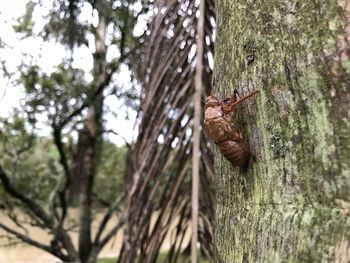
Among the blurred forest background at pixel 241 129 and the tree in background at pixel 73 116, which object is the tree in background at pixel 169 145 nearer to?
the blurred forest background at pixel 241 129

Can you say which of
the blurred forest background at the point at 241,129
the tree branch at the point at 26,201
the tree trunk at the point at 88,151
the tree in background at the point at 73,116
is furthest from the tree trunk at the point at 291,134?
the tree branch at the point at 26,201

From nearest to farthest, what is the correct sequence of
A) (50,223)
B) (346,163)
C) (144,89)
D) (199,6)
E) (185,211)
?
(346,163) → (199,6) → (185,211) → (144,89) → (50,223)

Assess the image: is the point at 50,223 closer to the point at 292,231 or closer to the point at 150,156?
the point at 150,156

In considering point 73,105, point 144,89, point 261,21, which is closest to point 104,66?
point 73,105

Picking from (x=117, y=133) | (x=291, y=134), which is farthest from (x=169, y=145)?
(x=117, y=133)

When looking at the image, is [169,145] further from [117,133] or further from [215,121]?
[117,133]

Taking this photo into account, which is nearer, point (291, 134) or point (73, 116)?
point (291, 134)

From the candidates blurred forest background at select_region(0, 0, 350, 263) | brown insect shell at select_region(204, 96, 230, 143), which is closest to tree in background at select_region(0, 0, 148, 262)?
blurred forest background at select_region(0, 0, 350, 263)
